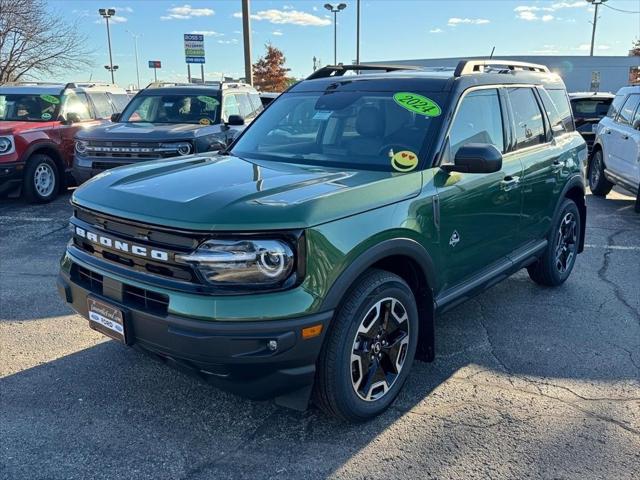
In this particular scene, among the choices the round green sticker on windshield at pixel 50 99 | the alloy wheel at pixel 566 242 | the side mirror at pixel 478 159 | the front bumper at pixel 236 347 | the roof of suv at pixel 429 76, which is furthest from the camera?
the round green sticker on windshield at pixel 50 99

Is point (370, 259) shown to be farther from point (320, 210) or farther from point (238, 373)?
point (238, 373)

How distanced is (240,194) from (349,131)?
1317 mm

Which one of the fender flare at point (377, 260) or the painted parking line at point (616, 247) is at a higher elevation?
the fender flare at point (377, 260)

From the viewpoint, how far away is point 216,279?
2.62 m

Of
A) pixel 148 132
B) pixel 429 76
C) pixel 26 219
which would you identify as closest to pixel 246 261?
pixel 429 76

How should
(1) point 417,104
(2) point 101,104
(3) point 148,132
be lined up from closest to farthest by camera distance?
(1) point 417,104, (3) point 148,132, (2) point 101,104

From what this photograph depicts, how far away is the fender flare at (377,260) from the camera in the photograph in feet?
8.95

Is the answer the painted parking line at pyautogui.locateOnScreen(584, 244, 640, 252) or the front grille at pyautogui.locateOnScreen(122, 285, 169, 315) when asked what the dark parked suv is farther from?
the front grille at pyautogui.locateOnScreen(122, 285, 169, 315)

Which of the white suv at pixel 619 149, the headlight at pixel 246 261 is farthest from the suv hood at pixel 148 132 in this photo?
the white suv at pixel 619 149

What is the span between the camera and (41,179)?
370 inches

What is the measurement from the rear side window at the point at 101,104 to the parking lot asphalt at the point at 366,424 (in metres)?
7.40

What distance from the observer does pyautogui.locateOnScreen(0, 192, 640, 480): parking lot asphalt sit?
283 centimetres

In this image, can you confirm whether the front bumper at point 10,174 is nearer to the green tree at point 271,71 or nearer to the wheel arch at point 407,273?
the wheel arch at point 407,273

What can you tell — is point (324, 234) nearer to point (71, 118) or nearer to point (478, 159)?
point (478, 159)
